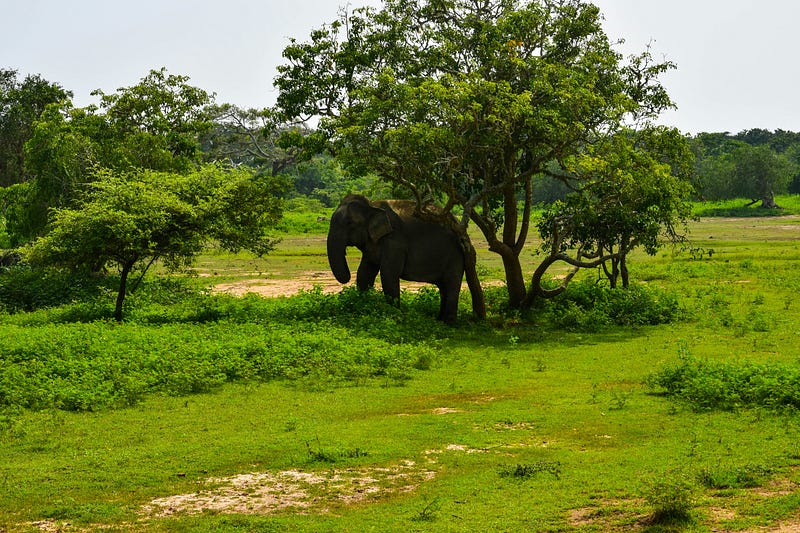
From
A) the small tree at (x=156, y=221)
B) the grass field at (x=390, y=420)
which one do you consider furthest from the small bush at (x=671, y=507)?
the small tree at (x=156, y=221)

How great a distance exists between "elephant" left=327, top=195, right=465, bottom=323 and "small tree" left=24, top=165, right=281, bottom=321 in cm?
208

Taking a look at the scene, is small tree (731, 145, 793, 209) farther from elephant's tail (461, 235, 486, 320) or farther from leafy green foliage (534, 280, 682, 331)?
elephant's tail (461, 235, 486, 320)

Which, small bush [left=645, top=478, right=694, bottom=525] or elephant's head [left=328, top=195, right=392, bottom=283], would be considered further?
elephant's head [left=328, top=195, right=392, bottom=283]

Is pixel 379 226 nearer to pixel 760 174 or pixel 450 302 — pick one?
pixel 450 302

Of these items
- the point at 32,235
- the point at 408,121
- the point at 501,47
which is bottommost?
the point at 32,235

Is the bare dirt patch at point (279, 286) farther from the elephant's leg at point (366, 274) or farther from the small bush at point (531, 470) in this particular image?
the small bush at point (531, 470)

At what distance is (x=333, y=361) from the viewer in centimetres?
1494

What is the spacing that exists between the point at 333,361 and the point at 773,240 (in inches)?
1417

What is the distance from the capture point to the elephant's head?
19.8 m

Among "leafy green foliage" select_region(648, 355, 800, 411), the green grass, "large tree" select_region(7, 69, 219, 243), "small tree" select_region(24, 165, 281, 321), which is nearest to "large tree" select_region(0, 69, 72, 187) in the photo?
"large tree" select_region(7, 69, 219, 243)

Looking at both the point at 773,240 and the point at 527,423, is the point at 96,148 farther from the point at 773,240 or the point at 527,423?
the point at 773,240

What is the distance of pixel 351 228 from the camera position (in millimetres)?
19938

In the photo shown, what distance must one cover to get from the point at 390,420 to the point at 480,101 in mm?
8492

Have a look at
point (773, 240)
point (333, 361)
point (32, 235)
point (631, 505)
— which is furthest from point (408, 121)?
point (773, 240)
